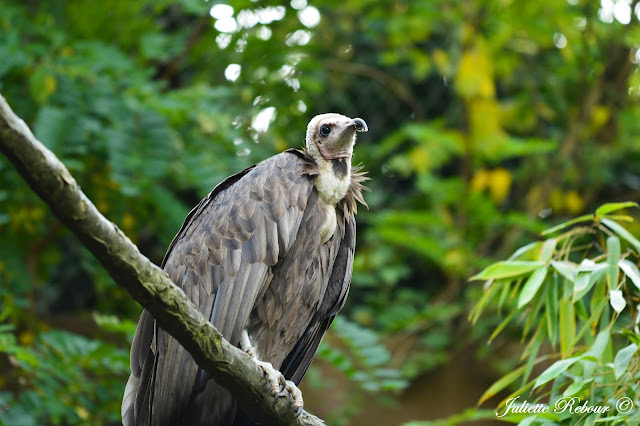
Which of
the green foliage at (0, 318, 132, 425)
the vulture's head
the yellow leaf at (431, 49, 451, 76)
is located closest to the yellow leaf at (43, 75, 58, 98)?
the green foliage at (0, 318, 132, 425)

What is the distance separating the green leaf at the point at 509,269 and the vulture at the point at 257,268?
709 millimetres

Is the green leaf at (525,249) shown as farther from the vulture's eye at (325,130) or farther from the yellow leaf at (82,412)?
the yellow leaf at (82,412)

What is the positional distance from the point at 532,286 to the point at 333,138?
121cm

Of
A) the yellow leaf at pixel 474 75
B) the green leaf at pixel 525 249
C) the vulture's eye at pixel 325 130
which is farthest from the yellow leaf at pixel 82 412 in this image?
the yellow leaf at pixel 474 75

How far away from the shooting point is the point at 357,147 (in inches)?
297

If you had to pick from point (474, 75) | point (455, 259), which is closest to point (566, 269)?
point (455, 259)

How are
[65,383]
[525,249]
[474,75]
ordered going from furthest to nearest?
1. [474,75]
2. [65,383]
3. [525,249]

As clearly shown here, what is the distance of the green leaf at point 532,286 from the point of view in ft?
10.8

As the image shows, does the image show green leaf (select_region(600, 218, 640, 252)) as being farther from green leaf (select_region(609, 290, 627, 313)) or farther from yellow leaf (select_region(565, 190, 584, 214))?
yellow leaf (select_region(565, 190, 584, 214))

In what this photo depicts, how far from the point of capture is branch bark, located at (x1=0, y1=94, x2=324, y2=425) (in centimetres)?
185

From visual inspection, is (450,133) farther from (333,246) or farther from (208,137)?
(333,246)

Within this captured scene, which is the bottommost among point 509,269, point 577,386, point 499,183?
point 577,386

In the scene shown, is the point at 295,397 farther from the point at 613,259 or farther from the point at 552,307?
the point at 613,259

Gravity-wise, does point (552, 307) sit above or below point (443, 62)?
below
